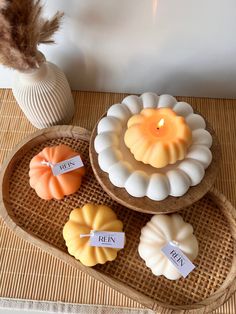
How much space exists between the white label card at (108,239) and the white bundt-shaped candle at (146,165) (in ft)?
0.38

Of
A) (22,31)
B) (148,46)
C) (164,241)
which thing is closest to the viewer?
(22,31)

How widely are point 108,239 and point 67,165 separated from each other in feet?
0.71

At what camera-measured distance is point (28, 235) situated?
2.75 ft

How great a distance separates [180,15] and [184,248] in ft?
1.84

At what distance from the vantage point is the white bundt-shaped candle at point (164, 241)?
31.4 inches

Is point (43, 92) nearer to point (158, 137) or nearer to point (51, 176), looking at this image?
point (51, 176)

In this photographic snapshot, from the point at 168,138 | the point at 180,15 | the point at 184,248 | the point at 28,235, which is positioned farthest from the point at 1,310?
the point at 180,15

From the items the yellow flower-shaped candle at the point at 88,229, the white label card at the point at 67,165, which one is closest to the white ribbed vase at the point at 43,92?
the white label card at the point at 67,165

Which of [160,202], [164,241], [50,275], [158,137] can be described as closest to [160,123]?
[158,137]

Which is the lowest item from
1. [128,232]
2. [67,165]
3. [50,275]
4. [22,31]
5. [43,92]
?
[50,275]

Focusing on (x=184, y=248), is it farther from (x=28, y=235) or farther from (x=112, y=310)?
(x=28, y=235)

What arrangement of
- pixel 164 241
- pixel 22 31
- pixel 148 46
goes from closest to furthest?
pixel 22 31 → pixel 164 241 → pixel 148 46

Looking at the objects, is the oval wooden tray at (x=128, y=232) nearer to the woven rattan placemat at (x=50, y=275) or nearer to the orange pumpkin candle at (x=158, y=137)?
the woven rattan placemat at (x=50, y=275)

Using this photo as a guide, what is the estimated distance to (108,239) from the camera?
80 centimetres
